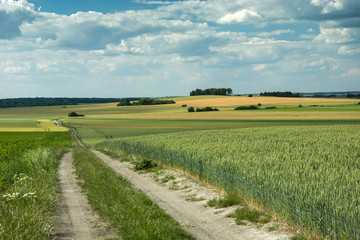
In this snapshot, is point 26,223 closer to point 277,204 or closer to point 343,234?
point 277,204

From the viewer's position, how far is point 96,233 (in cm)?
991

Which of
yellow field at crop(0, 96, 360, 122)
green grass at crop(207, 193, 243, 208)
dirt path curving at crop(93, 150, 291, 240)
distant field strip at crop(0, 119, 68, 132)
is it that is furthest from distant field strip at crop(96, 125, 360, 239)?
distant field strip at crop(0, 119, 68, 132)

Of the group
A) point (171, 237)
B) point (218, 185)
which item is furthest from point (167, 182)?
point (171, 237)

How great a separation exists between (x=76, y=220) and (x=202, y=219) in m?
4.17

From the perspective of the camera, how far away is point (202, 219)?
38.9 feet

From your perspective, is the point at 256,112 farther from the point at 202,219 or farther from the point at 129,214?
the point at 129,214

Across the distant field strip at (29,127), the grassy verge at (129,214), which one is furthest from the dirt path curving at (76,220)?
the distant field strip at (29,127)

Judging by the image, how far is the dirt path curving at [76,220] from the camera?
976 cm

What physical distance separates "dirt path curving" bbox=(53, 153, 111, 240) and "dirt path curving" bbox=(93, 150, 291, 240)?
268 cm

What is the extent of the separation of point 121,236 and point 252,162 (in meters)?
7.34

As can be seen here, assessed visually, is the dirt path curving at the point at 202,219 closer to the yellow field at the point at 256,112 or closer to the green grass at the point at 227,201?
the green grass at the point at 227,201

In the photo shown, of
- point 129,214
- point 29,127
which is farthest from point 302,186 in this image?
point 29,127

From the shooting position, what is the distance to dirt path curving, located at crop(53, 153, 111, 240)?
976cm

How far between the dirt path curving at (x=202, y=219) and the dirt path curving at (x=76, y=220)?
268cm
